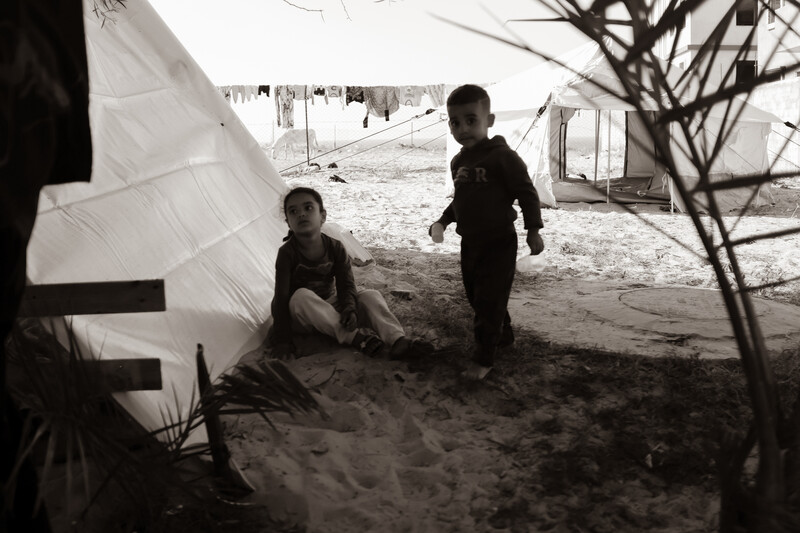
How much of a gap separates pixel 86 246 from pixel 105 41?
5.89 ft

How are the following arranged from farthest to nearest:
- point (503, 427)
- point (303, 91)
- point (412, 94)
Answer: point (303, 91), point (412, 94), point (503, 427)

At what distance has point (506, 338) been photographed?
3795mm

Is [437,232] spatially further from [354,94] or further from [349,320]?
[354,94]

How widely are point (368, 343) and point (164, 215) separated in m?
1.27

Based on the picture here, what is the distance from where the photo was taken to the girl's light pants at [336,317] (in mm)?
3656

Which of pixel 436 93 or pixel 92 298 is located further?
pixel 436 93

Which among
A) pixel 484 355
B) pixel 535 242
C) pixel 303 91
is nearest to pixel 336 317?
pixel 484 355

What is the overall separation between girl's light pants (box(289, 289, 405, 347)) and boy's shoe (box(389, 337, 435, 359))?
5cm

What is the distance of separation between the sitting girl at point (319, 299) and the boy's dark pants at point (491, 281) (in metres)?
0.35

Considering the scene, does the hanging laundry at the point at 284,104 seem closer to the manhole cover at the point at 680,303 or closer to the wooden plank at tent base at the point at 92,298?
the manhole cover at the point at 680,303

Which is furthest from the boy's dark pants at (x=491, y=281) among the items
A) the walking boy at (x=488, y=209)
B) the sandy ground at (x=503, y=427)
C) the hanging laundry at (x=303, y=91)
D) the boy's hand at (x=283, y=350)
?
the hanging laundry at (x=303, y=91)

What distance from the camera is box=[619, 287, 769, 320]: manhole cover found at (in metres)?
4.54

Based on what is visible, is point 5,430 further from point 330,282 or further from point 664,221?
point 664,221


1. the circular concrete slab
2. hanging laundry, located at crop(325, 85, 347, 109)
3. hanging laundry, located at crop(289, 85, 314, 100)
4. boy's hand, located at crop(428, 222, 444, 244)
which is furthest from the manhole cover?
hanging laundry, located at crop(289, 85, 314, 100)
